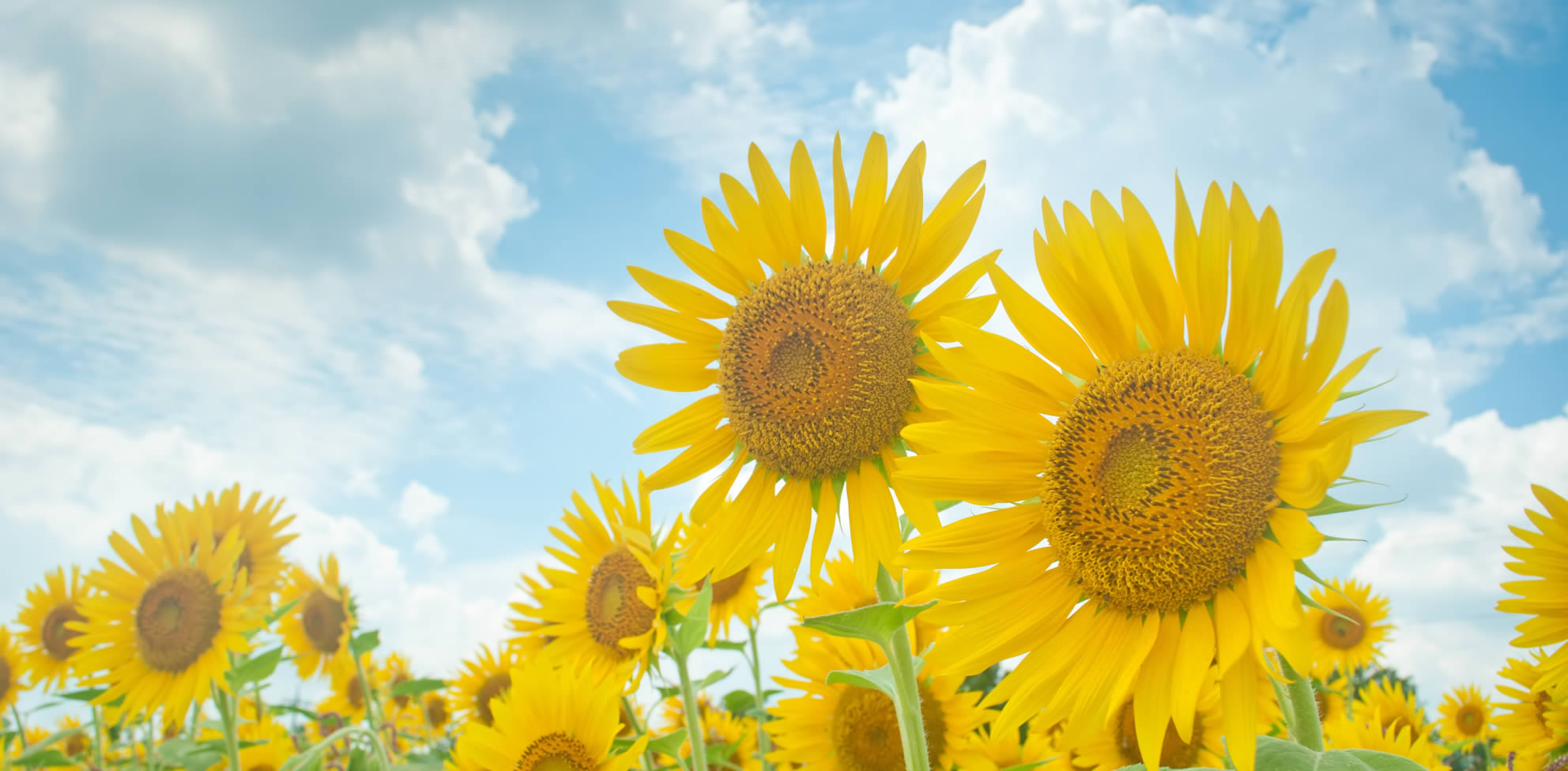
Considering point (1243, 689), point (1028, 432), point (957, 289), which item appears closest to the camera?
point (1243, 689)

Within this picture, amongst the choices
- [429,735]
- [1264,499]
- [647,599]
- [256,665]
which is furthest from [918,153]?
[429,735]

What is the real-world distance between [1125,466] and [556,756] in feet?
8.54

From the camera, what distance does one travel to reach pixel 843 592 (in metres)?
4.36

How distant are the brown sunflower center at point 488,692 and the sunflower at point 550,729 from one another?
274 centimetres

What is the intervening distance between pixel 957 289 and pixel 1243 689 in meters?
A: 1.19

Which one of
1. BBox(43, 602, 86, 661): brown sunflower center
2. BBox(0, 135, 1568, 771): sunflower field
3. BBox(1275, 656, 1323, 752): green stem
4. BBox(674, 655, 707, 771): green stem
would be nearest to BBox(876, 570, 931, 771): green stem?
BBox(0, 135, 1568, 771): sunflower field

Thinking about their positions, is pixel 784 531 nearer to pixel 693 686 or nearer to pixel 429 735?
pixel 693 686

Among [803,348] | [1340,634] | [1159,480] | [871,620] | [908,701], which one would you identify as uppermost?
[803,348]

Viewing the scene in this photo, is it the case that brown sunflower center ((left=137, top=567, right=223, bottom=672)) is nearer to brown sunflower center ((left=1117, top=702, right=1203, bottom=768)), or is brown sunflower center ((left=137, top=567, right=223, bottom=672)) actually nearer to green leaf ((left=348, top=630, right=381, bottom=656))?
green leaf ((left=348, top=630, right=381, bottom=656))

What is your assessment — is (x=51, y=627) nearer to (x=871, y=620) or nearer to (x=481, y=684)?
(x=481, y=684)

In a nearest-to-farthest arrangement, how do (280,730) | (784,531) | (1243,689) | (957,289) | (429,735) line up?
(1243,689), (957,289), (784,531), (280,730), (429,735)

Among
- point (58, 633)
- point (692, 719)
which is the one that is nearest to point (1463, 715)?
point (692, 719)

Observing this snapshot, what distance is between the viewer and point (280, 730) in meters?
7.09

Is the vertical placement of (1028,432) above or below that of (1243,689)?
Answer: above
